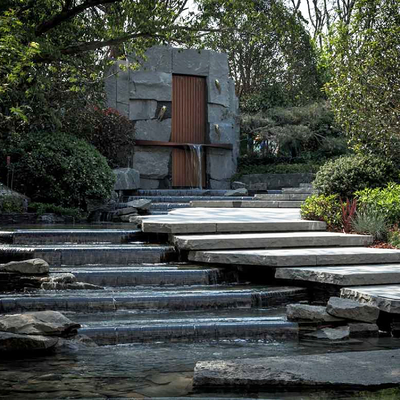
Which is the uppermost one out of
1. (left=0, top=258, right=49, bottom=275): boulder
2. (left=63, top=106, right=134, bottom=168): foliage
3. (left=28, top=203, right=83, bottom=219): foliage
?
(left=63, top=106, right=134, bottom=168): foliage

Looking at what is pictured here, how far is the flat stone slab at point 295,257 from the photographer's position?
7.37 meters

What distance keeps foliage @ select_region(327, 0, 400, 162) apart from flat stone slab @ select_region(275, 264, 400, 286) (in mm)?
5255

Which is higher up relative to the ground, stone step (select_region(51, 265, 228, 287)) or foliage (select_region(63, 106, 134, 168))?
foliage (select_region(63, 106, 134, 168))

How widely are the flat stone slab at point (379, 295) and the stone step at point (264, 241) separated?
75.4 inches

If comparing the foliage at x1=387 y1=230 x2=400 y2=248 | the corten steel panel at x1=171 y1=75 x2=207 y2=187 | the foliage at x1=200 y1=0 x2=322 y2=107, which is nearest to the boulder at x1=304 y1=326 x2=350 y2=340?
the foliage at x1=387 y1=230 x2=400 y2=248

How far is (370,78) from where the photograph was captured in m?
12.3

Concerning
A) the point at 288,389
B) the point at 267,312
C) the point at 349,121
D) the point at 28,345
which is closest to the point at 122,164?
the point at 349,121

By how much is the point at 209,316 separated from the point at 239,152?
16936mm

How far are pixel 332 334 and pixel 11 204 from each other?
27.8 feet

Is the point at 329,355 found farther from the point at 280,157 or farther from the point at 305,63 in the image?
the point at 305,63

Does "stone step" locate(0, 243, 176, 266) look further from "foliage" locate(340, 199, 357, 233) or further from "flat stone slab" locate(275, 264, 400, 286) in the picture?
"foliage" locate(340, 199, 357, 233)

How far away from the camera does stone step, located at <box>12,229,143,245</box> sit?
29.5ft

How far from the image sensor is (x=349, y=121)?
12656 mm

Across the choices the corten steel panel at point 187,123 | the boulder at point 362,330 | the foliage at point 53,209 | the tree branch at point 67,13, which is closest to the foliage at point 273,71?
the corten steel panel at point 187,123
